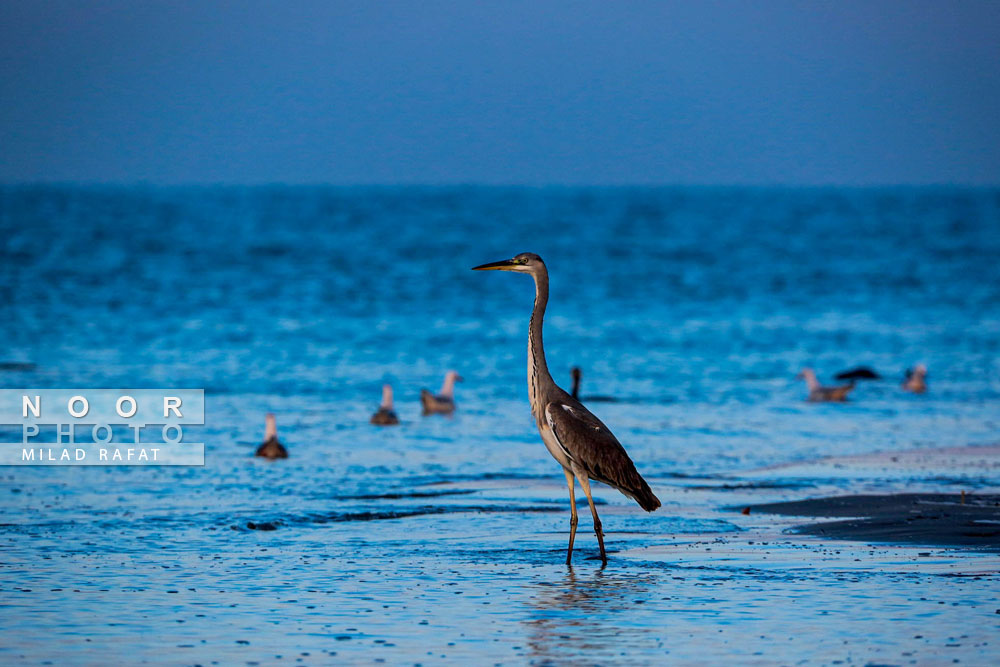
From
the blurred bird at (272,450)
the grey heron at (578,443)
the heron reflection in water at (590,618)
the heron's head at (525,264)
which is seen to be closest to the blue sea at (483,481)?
the heron reflection in water at (590,618)

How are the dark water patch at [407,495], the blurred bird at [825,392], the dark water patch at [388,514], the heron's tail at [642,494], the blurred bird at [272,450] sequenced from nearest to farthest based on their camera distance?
the heron's tail at [642,494] → the dark water patch at [388,514] → the dark water patch at [407,495] → the blurred bird at [272,450] → the blurred bird at [825,392]

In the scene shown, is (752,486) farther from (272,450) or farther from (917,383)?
(917,383)

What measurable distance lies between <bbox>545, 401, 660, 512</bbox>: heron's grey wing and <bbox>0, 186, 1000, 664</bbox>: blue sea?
0.52 m

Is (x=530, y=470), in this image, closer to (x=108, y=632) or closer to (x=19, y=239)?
(x=108, y=632)

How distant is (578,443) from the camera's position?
1057cm

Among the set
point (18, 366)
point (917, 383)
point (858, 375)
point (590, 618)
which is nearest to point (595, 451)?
point (590, 618)

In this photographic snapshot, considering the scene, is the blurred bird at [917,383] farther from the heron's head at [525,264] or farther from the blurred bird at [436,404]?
the heron's head at [525,264]

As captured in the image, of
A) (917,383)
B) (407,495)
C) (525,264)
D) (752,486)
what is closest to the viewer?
(525,264)

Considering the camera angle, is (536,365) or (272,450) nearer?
(536,365)

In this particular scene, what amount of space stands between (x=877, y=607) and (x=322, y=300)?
33.7 meters

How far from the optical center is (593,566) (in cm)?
1023

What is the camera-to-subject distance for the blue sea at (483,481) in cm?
820

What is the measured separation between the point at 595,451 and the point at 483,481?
166 inches

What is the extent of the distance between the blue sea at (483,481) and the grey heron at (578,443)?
0.48 metres
